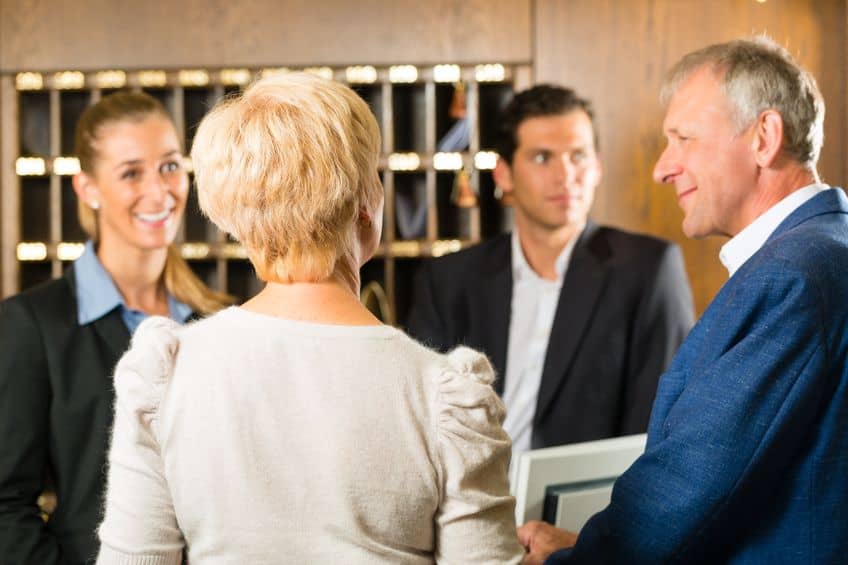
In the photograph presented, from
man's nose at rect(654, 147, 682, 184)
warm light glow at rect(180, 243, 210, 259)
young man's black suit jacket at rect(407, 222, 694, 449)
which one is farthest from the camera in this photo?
warm light glow at rect(180, 243, 210, 259)

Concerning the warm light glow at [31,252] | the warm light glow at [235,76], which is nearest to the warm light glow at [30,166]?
the warm light glow at [31,252]

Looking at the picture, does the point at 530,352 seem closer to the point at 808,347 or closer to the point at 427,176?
the point at 427,176

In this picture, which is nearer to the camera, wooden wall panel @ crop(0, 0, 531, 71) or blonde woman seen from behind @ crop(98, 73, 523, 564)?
blonde woman seen from behind @ crop(98, 73, 523, 564)

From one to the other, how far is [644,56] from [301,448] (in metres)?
2.97

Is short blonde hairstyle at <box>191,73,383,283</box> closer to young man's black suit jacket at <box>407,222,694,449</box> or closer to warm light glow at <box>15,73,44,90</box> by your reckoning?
young man's black suit jacket at <box>407,222,694,449</box>

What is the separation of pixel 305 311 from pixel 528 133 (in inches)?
89.1

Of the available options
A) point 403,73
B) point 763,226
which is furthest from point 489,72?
point 763,226

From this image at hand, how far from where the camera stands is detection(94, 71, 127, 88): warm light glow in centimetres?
386

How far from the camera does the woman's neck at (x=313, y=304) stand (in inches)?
52.8

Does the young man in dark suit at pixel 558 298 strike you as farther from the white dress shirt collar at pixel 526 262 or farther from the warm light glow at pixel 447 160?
the warm light glow at pixel 447 160

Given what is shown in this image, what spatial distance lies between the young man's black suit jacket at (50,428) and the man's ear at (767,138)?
158 centimetres

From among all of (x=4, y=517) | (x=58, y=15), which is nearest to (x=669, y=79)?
(x=4, y=517)

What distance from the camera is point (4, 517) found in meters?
2.23

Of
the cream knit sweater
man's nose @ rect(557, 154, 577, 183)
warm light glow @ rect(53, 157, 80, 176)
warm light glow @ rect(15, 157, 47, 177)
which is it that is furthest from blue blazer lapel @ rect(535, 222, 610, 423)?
warm light glow @ rect(15, 157, 47, 177)
